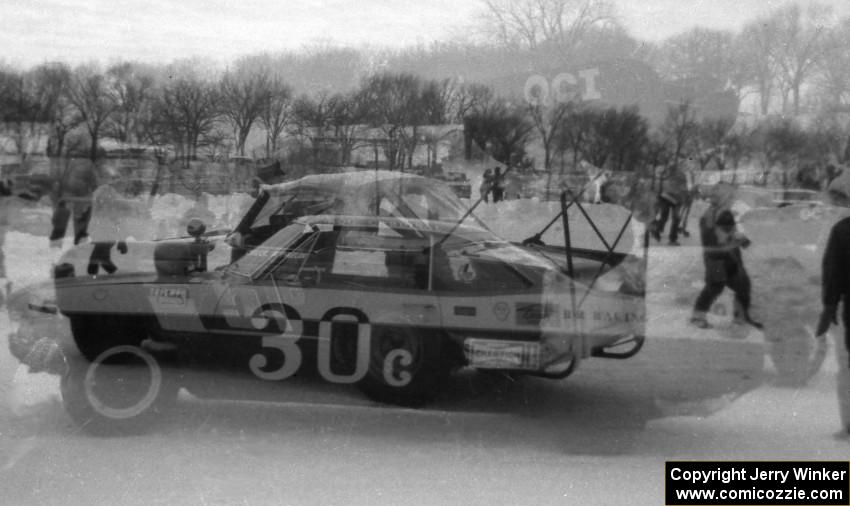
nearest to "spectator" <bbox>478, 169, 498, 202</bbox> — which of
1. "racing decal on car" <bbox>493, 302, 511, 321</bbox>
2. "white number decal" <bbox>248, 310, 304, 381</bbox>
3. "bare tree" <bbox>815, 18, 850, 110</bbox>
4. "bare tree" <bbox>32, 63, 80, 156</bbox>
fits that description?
"racing decal on car" <bbox>493, 302, 511, 321</bbox>

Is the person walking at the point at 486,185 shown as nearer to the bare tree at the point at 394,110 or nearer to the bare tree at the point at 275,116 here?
the bare tree at the point at 394,110

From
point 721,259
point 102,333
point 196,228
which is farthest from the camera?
point 721,259

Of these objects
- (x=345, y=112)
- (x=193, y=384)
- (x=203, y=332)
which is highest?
(x=345, y=112)

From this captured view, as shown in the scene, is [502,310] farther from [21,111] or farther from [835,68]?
[21,111]

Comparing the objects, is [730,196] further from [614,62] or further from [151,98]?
[151,98]

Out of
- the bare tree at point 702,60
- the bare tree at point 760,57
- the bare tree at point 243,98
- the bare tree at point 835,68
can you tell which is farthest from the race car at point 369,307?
the bare tree at point 835,68

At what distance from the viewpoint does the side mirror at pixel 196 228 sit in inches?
131

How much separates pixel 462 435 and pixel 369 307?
0.66 meters

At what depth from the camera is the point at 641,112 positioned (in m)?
3.32

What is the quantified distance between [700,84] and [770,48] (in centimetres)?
34

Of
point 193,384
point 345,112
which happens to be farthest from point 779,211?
point 193,384

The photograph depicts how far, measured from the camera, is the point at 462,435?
351 cm

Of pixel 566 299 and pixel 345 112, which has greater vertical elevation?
pixel 345 112

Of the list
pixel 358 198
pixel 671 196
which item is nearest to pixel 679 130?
pixel 671 196
